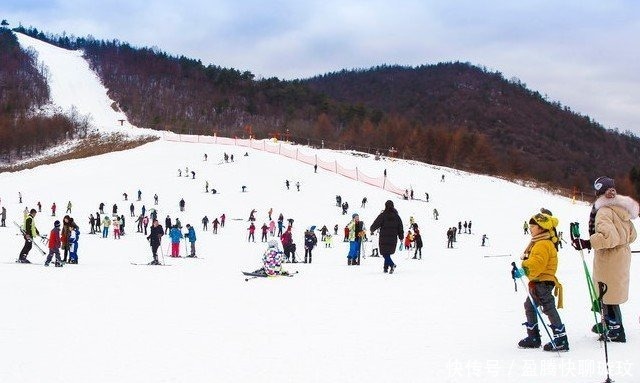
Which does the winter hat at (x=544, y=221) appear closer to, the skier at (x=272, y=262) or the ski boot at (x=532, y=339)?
the ski boot at (x=532, y=339)

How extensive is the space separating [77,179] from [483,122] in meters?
116

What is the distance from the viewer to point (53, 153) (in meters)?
86.2

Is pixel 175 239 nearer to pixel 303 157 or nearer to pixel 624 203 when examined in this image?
pixel 624 203

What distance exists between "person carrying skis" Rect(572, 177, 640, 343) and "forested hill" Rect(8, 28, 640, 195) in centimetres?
6391

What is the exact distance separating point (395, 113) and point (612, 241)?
13940 centimetres

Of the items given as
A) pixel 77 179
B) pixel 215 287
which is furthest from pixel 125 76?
pixel 215 287

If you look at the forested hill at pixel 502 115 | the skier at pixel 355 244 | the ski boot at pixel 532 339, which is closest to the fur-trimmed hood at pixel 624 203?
the ski boot at pixel 532 339

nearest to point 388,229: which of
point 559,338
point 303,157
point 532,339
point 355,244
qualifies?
point 355,244

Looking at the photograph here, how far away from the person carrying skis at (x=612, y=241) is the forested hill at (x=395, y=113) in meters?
63.9

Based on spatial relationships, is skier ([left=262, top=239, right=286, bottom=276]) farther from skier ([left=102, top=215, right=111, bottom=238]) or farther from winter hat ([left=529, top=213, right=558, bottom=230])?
skier ([left=102, top=215, right=111, bottom=238])

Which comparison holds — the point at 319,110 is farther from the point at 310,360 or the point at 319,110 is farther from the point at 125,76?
the point at 310,360

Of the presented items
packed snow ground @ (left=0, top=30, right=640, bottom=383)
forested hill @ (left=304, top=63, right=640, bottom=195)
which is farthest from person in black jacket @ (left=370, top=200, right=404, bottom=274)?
forested hill @ (left=304, top=63, right=640, bottom=195)

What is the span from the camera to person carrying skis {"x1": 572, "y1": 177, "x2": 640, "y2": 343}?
18.8ft

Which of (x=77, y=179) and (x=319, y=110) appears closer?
(x=77, y=179)
